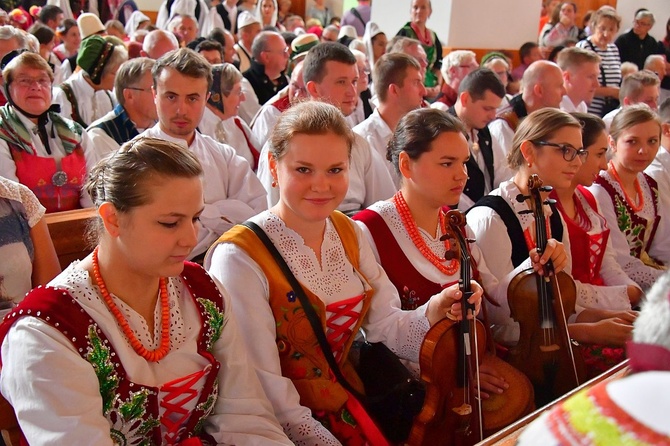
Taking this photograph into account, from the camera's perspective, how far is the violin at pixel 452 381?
6.54 feet

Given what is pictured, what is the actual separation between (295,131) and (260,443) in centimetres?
87

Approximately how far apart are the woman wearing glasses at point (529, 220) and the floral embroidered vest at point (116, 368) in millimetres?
1206

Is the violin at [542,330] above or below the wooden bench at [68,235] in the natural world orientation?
below

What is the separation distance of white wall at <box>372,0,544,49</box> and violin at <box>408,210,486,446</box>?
22.1 feet

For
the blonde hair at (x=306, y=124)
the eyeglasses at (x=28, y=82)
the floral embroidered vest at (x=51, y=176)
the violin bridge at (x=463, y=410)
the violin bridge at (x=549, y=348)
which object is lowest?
the violin bridge at (x=463, y=410)

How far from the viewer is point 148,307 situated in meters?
1.71

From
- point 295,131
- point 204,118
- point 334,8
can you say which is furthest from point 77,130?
point 334,8

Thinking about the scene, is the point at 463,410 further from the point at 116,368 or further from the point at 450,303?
the point at 116,368

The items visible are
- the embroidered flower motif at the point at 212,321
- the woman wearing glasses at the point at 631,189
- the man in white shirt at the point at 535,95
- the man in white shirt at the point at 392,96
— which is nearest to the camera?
the embroidered flower motif at the point at 212,321

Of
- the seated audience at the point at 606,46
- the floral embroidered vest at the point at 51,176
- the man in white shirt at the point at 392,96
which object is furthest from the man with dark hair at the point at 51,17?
the seated audience at the point at 606,46

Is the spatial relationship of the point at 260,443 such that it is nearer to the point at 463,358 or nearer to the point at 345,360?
the point at 345,360

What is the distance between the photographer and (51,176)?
321 cm

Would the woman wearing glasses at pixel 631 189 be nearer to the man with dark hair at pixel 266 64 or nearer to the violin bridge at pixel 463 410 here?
the violin bridge at pixel 463 410

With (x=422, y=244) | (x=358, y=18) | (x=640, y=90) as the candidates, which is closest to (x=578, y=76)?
(x=640, y=90)
